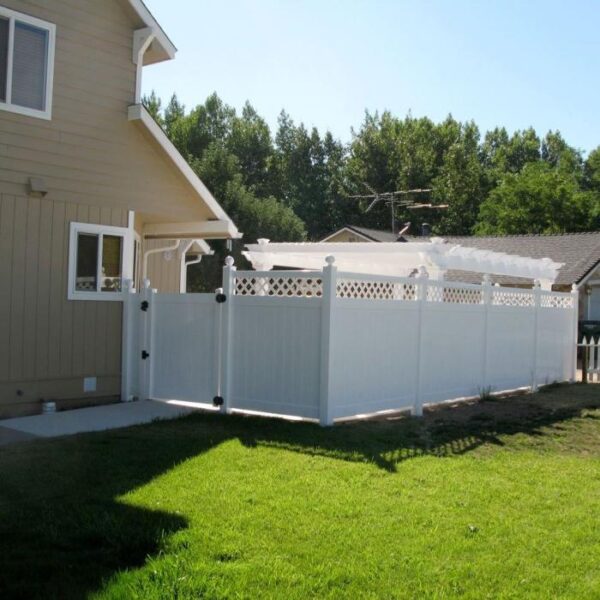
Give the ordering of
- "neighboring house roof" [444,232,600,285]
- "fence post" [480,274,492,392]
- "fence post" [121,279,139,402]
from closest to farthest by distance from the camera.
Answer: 1. "fence post" [121,279,139,402]
2. "fence post" [480,274,492,392]
3. "neighboring house roof" [444,232,600,285]

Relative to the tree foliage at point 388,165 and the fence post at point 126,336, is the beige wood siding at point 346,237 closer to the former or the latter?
the tree foliage at point 388,165

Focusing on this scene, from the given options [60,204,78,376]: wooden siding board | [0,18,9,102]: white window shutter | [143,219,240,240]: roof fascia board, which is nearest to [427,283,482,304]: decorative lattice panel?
[143,219,240,240]: roof fascia board

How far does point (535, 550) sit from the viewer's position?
4.67m

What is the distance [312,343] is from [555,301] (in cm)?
771

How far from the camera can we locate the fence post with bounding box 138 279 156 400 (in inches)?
410

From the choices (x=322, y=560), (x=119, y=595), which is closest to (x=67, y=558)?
(x=119, y=595)

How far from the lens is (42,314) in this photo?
31.4 ft

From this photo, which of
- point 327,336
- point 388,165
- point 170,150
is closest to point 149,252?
point 170,150

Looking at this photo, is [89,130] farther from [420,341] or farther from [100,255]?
[420,341]

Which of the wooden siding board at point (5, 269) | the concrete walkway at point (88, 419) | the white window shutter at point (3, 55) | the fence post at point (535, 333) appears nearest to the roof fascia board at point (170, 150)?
the white window shutter at point (3, 55)

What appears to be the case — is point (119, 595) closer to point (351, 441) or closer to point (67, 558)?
point (67, 558)

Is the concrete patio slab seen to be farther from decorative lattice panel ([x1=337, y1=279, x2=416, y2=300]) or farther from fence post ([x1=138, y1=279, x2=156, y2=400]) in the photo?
decorative lattice panel ([x1=337, y1=279, x2=416, y2=300])

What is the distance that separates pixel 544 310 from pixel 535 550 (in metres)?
9.94

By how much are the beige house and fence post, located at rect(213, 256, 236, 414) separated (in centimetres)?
191
